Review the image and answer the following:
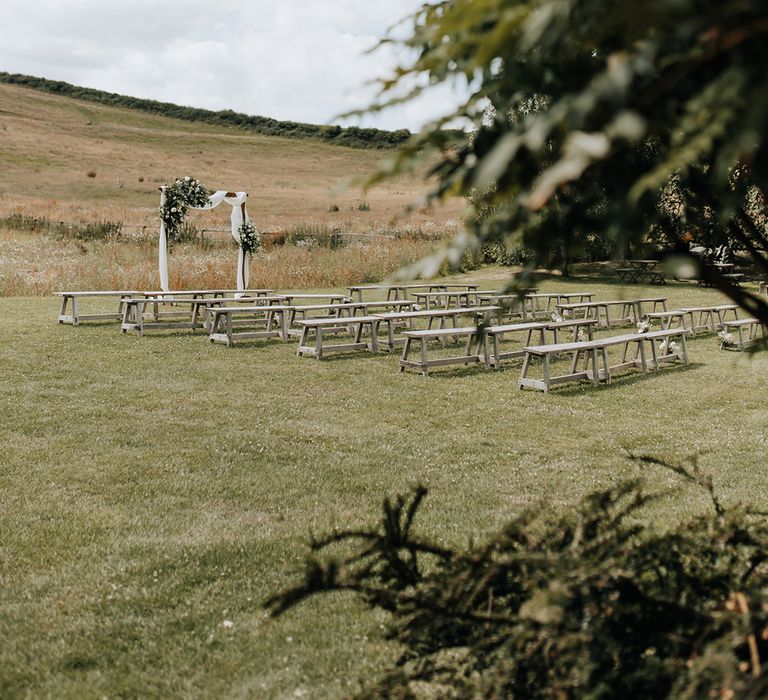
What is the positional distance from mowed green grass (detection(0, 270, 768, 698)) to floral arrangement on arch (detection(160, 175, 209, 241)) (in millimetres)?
6200

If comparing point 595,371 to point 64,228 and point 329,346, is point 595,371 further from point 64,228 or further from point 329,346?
point 64,228

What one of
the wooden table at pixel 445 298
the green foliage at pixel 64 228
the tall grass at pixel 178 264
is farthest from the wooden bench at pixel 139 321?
the green foliage at pixel 64 228

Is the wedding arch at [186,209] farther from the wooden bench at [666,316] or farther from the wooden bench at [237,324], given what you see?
the wooden bench at [666,316]

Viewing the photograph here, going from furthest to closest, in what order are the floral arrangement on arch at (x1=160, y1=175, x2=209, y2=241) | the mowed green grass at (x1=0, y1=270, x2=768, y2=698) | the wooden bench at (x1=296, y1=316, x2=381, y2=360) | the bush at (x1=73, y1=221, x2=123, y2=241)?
the bush at (x1=73, y1=221, x2=123, y2=241), the floral arrangement on arch at (x1=160, y1=175, x2=209, y2=241), the wooden bench at (x1=296, y1=316, x2=381, y2=360), the mowed green grass at (x1=0, y1=270, x2=768, y2=698)

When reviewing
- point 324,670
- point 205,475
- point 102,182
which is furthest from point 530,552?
point 102,182

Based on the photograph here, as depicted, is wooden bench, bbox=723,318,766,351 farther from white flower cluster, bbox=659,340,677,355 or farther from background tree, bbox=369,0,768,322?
background tree, bbox=369,0,768,322

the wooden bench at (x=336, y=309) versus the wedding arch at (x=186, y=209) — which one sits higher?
the wedding arch at (x=186, y=209)

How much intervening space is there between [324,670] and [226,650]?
0.53 metres

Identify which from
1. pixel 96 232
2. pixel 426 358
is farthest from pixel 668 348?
pixel 96 232

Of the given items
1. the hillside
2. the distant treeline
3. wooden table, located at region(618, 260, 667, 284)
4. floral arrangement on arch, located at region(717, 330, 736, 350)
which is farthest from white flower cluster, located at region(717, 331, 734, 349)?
the distant treeline

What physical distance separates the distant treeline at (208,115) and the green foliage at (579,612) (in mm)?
89488

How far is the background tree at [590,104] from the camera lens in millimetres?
945

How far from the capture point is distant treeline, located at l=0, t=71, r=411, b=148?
93062 millimetres

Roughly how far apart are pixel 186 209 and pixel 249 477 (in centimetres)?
1339
